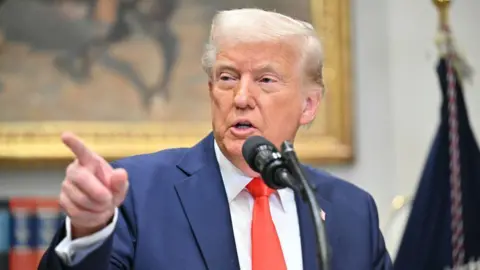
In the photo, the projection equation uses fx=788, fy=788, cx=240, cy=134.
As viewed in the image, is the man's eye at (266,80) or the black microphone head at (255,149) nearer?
the black microphone head at (255,149)

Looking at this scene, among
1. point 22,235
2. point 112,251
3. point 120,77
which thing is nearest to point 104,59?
point 120,77

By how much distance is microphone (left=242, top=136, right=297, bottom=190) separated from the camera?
4.07 feet

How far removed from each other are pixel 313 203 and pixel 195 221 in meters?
0.63

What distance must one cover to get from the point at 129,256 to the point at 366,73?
182 cm

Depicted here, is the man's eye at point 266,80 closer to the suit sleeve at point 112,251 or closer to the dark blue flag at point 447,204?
the suit sleeve at point 112,251

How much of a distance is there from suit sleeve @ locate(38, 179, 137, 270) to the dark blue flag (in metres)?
1.28

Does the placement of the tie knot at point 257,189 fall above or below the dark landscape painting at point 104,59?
below

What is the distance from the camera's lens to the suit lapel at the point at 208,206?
1.73 m

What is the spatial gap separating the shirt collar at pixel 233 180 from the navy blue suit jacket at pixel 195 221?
0.02m

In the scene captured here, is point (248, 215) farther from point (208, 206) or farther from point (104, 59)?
point (104, 59)

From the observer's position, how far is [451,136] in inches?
110

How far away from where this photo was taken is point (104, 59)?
3.12 m

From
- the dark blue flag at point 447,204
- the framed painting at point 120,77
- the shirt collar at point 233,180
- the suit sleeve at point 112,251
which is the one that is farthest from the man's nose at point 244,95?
the framed painting at point 120,77

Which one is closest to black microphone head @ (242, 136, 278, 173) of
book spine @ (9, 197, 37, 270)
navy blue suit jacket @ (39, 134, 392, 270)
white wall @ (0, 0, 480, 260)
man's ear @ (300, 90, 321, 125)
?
navy blue suit jacket @ (39, 134, 392, 270)
